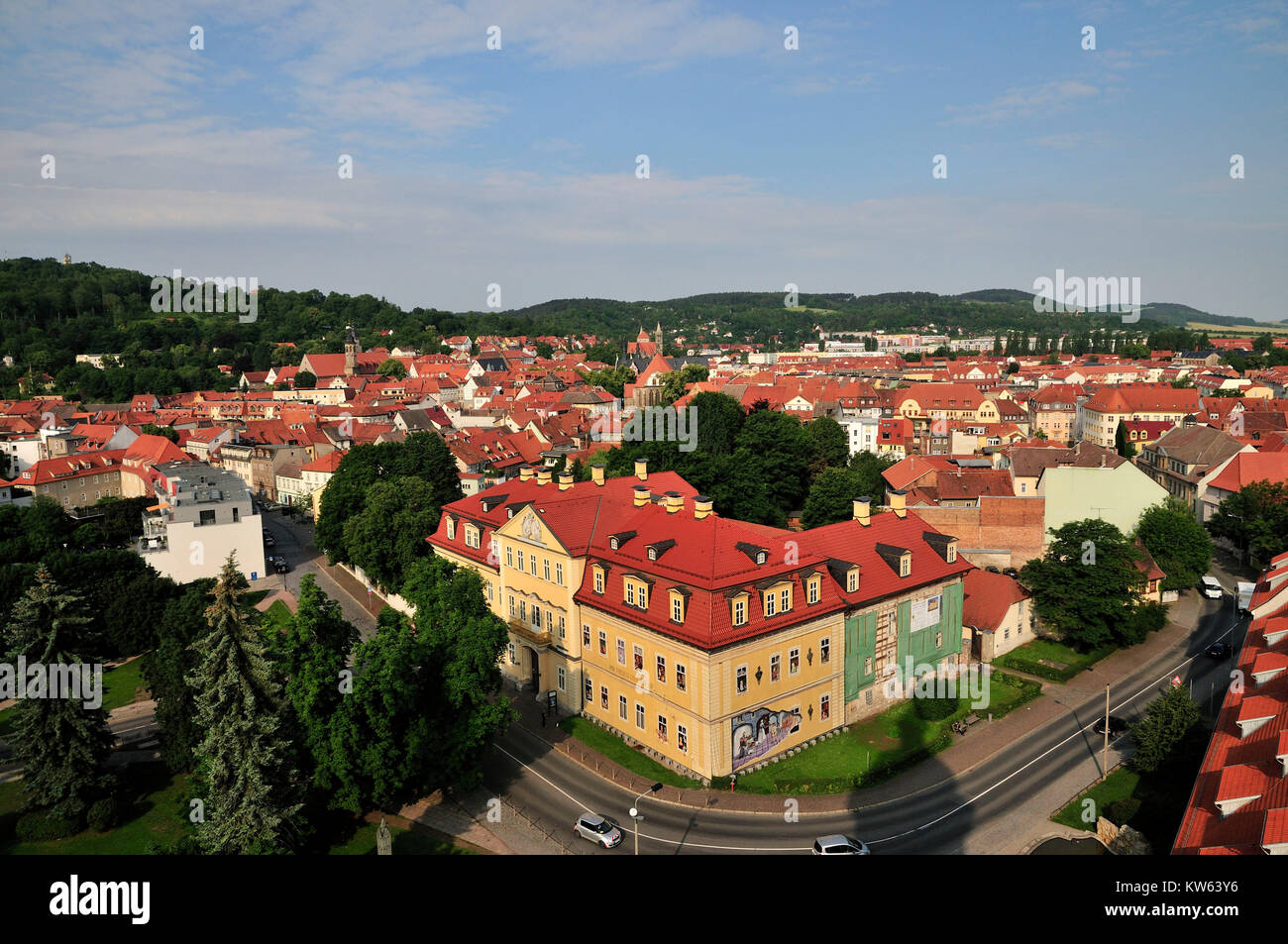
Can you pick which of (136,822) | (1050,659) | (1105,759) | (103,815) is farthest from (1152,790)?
(103,815)

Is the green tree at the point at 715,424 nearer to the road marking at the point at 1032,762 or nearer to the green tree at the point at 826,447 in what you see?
the green tree at the point at 826,447

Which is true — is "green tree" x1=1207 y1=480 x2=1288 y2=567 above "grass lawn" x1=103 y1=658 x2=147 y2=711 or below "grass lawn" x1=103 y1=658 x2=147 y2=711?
above

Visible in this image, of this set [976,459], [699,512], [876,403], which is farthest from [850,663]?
[876,403]

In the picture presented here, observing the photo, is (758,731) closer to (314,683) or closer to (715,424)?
(314,683)

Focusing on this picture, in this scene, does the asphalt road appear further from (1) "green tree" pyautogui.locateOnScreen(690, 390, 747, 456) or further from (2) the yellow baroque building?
(1) "green tree" pyautogui.locateOnScreen(690, 390, 747, 456)

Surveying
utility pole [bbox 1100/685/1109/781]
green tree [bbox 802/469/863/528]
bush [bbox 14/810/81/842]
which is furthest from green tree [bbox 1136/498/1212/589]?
bush [bbox 14/810/81/842]
